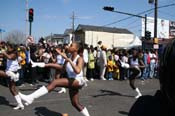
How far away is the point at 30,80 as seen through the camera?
1400cm

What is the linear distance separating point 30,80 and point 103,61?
3694 mm

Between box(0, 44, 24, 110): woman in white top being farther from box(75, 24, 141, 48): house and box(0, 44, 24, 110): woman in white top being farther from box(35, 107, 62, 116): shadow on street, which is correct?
box(75, 24, 141, 48): house

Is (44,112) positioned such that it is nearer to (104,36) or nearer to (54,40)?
(54,40)

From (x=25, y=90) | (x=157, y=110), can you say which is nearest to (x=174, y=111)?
(x=157, y=110)

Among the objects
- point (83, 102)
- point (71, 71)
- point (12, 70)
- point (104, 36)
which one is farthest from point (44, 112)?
point (104, 36)

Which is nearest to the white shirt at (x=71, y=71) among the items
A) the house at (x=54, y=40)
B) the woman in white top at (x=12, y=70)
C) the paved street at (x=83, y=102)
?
the paved street at (x=83, y=102)

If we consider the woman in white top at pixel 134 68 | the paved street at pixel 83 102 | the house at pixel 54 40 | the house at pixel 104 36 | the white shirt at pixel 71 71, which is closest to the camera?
the white shirt at pixel 71 71

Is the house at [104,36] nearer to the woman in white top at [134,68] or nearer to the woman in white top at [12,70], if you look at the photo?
the woman in white top at [134,68]

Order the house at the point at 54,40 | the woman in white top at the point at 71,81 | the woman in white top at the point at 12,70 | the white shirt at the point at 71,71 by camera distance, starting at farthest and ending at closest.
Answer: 1. the house at the point at 54,40
2. the woman in white top at the point at 12,70
3. the white shirt at the point at 71,71
4. the woman in white top at the point at 71,81

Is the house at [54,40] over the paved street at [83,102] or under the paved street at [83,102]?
over

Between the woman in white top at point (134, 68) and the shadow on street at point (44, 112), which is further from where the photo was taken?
the woman in white top at point (134, 68)

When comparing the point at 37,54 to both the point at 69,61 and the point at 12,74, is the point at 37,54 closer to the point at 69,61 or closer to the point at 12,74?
the point at 12,74

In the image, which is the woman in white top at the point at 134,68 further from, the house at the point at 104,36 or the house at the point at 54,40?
the house at the point at 104,36

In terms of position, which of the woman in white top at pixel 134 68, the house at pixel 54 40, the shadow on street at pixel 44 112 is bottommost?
the shadow on street at pixel 44 112
